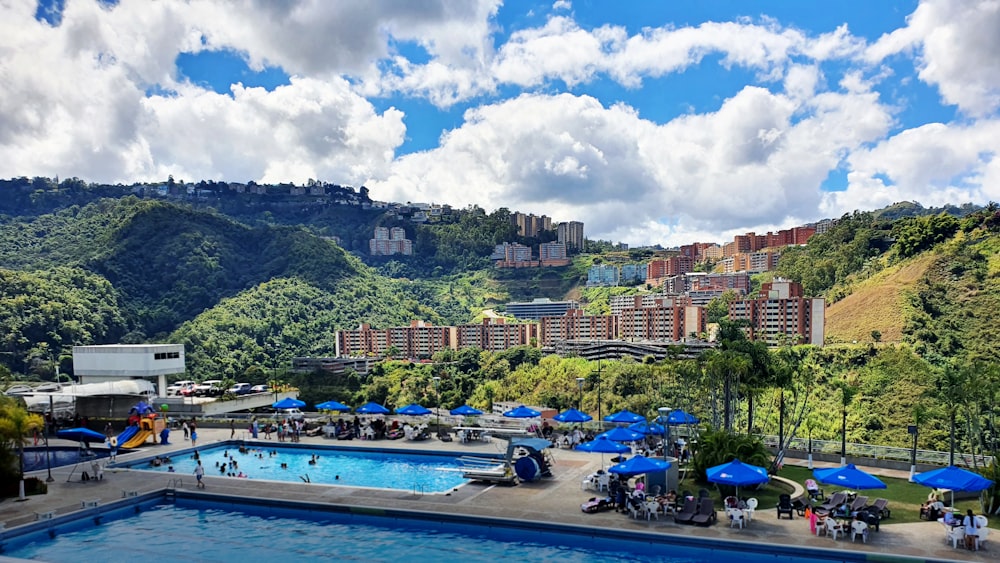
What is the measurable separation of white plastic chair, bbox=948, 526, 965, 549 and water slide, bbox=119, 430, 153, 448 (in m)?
24.5

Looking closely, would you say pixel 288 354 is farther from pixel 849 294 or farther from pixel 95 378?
pixel 849 294

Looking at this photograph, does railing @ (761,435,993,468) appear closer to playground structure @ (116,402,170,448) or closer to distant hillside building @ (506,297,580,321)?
playground structure @ (116,402,170,448)

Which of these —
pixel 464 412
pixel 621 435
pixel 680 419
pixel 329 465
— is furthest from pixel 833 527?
pixel 329 465

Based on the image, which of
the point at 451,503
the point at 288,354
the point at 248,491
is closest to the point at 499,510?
the point at 451,503

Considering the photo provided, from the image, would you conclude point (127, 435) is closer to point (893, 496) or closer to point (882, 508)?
point (882, 508)

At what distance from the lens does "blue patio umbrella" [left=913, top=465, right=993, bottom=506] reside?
12.7 m

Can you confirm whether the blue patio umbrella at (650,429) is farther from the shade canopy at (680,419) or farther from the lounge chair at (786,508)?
the lounge chair at (786,508)

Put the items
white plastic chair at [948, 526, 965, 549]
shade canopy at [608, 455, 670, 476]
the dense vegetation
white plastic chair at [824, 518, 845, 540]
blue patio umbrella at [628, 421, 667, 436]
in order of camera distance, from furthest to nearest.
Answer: the dense vegetation → blue patio umbrella at [628, 421, 667, 436] → shade canopy at [608, 455, 670, 476] → white plastic chair at [824, 518, 845, 540] → white plastic chair at [948, 526, 965, 549]

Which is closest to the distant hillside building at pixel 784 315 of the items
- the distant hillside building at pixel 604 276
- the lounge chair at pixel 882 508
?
the lounge chair at pixel 882 508

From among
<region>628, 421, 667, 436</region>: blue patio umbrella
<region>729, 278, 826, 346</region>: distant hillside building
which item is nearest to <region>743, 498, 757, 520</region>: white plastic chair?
<region>628, 421, 667, 436</region>: blue patio umbrella

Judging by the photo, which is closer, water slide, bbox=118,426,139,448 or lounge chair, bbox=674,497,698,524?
lounge chair, bbox=674,497,698,524

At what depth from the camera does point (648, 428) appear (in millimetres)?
21766


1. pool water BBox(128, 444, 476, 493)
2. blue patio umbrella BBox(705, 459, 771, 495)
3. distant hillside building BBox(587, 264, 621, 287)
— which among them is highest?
distant hillside building BBox(587, 264, 621, 287)

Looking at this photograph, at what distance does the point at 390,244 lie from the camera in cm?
14888
